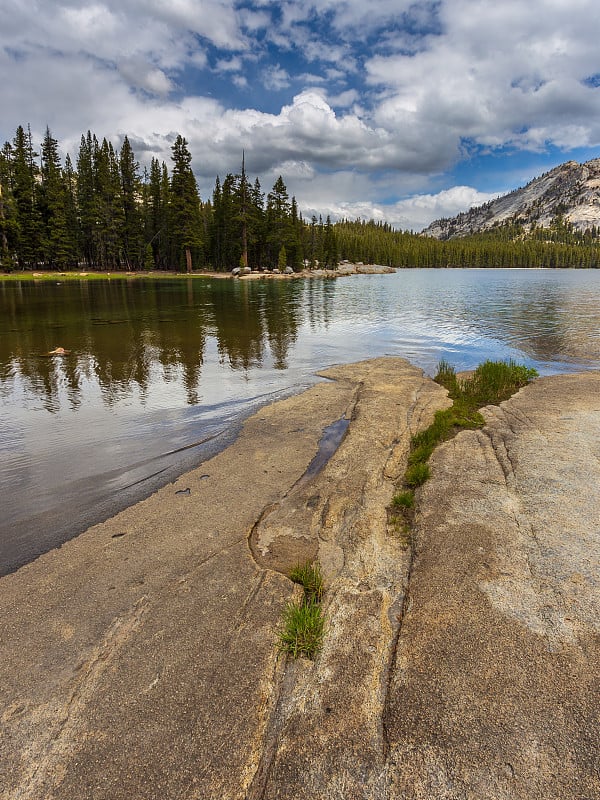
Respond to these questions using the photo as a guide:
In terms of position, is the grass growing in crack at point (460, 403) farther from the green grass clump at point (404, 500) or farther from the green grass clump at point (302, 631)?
the green grass clump at point (302, 631)

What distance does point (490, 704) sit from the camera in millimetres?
3379

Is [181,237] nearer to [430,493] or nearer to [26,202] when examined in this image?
[26,202]

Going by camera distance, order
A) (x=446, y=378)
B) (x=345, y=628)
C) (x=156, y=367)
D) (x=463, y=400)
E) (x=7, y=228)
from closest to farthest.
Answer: (x=345, y=628) < (x=463, y=400) < (x=446, y=378) < (x=156, y=367) < (x=7, y=228)

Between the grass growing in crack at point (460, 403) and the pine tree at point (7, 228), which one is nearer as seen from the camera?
the grass growing in crack at point (460, 403)

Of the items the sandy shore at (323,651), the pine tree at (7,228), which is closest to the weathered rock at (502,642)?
the sandy shore at (323,651)

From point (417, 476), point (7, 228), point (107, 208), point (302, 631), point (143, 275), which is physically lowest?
point (302, 631)

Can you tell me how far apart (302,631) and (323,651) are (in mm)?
266

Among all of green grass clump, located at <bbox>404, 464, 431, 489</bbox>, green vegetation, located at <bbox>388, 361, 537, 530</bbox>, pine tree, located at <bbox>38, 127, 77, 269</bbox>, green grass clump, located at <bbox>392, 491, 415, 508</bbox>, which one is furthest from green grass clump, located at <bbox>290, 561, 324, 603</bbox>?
pine tree, located at <bbox>38, 127, 77, 269</bbox>

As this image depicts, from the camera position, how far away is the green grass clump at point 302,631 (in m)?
4.02

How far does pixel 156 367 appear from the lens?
16.9 metres

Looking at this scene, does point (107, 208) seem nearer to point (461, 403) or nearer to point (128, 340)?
point (128, 340)

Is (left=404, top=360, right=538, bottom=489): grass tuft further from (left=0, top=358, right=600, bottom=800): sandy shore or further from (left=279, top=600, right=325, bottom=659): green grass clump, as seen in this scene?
(left=279, top=600, right=325, bottom=659): green grass clump

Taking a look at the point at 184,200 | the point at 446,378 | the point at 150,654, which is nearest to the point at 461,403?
the point at 446,378

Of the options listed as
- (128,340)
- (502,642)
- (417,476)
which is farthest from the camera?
(128,340)
